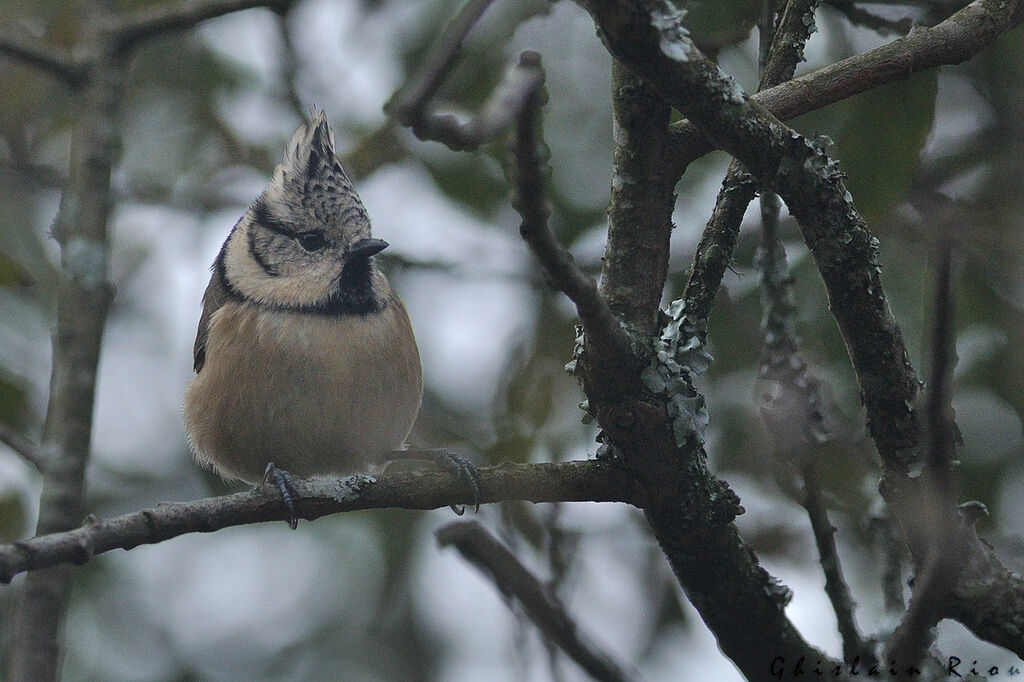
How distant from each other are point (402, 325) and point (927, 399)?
2.18 meters

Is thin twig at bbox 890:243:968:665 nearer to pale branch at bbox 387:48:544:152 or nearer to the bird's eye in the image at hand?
pale branch at bbox 387:48:544:152

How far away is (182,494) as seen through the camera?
15.1 ft

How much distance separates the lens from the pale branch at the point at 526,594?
1.93m

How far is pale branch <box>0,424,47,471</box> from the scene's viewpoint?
239 cm

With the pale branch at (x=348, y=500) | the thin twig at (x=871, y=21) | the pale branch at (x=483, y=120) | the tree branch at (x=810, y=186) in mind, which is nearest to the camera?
the pale branch at (x=483, y=120)

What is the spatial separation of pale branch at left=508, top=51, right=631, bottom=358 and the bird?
3.94 ft

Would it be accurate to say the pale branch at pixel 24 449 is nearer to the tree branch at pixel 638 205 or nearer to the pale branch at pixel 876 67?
the tree branch at pixel 638 205

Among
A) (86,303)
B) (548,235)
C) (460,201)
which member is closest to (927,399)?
(548,235)

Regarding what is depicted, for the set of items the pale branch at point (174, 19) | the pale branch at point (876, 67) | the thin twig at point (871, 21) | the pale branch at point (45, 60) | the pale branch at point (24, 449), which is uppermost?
the pale branch at point (174, 19)

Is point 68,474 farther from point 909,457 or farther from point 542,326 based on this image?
point 909,457

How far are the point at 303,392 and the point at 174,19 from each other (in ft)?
4.09

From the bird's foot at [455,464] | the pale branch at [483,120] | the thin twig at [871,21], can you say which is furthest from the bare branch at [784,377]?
the pale branch at [483,120]

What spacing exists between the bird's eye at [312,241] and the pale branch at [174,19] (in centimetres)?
71

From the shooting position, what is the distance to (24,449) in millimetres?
2457
